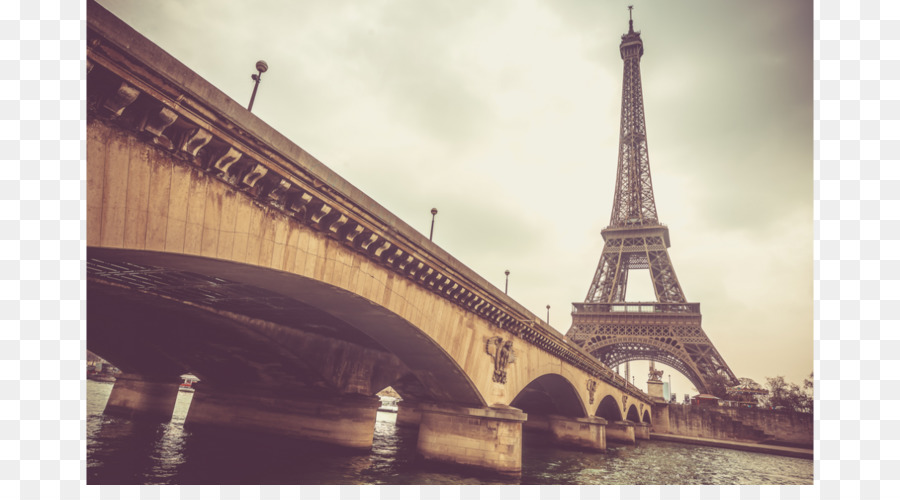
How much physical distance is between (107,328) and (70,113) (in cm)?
1857

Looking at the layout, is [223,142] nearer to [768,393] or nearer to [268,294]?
[268,294]

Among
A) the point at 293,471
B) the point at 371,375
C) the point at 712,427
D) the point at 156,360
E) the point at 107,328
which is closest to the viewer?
the point at 293,471

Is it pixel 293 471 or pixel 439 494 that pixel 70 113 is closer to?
pixel 439 494

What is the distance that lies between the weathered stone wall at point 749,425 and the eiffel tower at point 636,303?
3.58m

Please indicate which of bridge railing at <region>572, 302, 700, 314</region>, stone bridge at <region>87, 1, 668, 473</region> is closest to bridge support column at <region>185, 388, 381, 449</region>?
stone bridge at <region>87, 1, 668, 473</region>

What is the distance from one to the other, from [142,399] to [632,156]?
234 ft

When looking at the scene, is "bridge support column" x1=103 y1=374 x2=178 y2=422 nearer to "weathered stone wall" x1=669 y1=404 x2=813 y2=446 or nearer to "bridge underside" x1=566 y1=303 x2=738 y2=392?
"bridge underside" x1=566 y1=303 x2=738 y2=392

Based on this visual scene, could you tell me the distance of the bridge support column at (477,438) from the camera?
16.1 meters

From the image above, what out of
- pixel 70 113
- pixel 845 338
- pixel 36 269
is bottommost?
pixel 845 338

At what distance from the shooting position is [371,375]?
69.1 ft

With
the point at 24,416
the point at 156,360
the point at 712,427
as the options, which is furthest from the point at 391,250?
the point at 712,427

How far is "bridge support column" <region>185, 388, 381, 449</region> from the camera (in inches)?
805

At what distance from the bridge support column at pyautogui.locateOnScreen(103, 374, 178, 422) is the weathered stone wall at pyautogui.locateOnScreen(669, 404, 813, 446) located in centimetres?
5636

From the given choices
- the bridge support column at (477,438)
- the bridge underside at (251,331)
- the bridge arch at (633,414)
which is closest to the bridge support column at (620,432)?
the bridge arch at (633,414)
